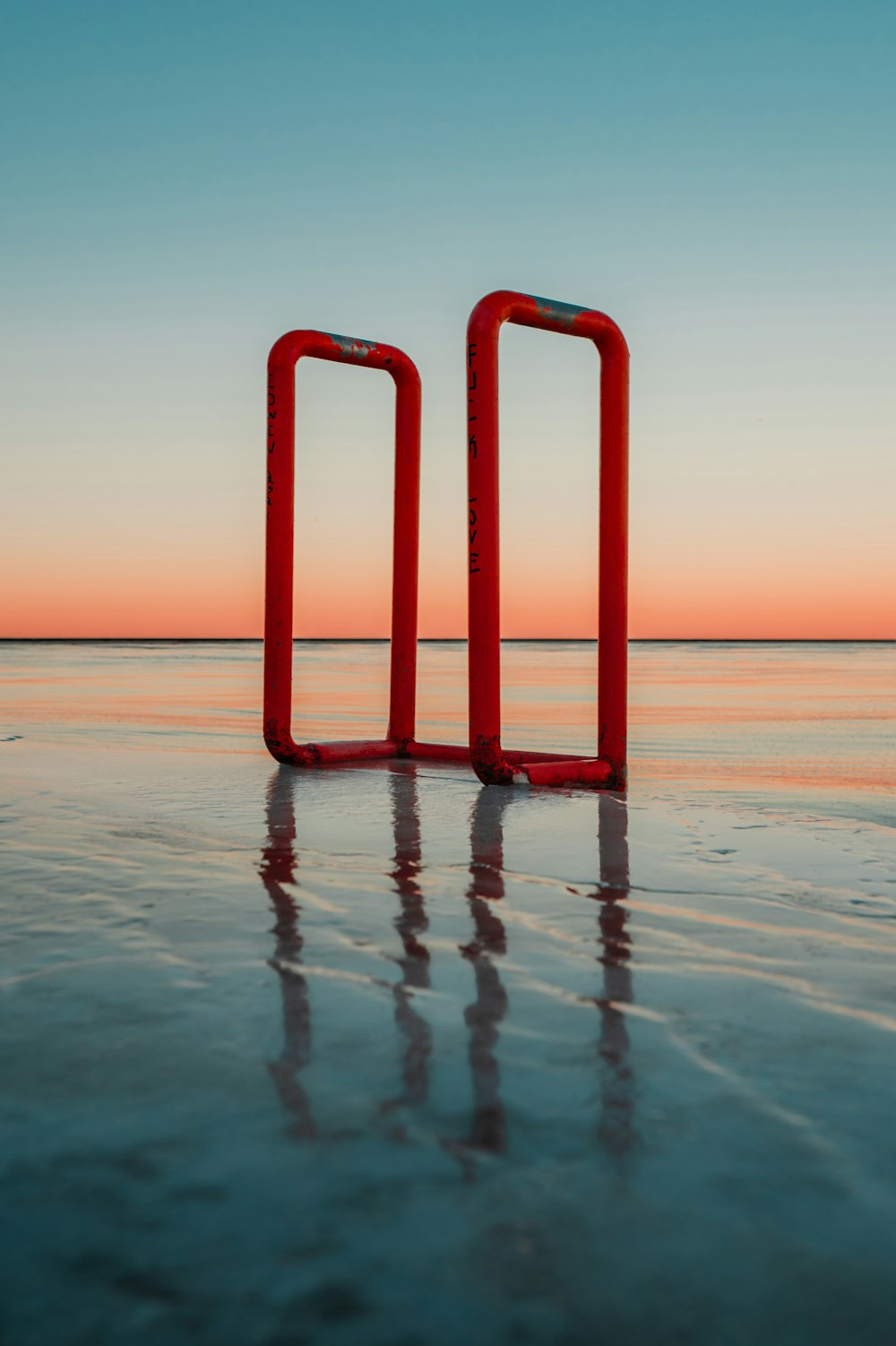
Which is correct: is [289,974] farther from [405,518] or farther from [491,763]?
[405,518]

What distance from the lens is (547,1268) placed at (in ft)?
3.83

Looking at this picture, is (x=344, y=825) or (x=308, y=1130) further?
(x=344, y=825)

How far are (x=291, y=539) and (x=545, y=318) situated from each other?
6.21 feet

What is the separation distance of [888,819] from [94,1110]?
11.8ft

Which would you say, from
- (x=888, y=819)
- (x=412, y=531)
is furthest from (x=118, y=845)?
(x=412, y=531)

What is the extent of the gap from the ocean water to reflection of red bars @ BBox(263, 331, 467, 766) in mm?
2234

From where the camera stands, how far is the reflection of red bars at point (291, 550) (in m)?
6.05

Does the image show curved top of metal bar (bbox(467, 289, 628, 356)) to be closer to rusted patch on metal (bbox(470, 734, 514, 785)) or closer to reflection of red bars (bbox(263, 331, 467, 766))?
reflection of red bars (bbox(263, 331, 467, 766))

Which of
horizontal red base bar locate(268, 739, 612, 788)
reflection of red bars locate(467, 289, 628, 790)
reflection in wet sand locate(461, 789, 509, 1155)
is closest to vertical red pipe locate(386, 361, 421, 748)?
horizontal red base bar locate(268, 739, 612, 788)

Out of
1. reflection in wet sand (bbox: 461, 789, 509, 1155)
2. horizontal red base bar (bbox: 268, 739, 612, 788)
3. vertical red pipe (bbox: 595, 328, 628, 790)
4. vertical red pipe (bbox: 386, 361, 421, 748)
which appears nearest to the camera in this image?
reflection in wet sand (bbox: 461, 789, 509, 1155)

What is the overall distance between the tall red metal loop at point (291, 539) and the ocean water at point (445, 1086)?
2.24 m

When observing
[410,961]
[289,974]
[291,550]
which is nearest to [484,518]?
[291,550]

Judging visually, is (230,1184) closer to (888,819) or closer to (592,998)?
(592,998)

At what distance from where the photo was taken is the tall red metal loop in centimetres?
605
